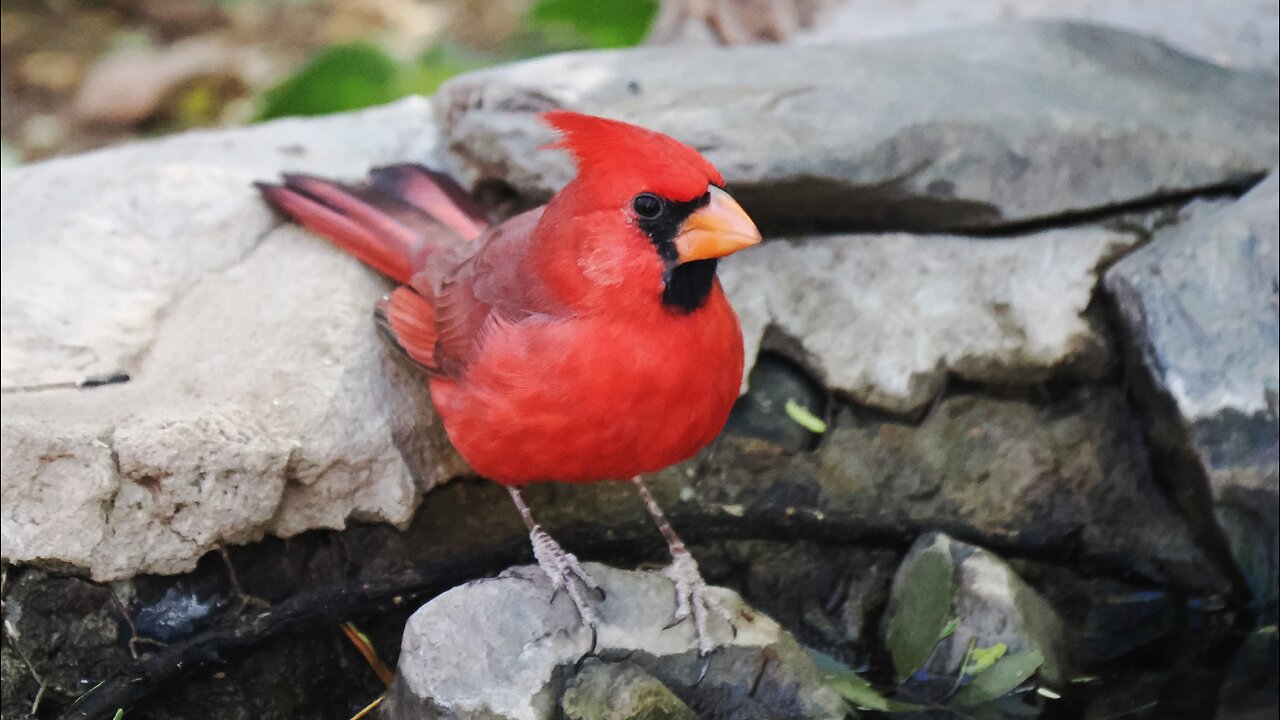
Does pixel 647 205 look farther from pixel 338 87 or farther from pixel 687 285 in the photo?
pixel 338 87

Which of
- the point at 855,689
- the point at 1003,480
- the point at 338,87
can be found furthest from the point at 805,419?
the point at 338,87

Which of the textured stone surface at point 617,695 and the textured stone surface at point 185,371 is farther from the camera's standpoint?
the textured stone surface at point 185,371

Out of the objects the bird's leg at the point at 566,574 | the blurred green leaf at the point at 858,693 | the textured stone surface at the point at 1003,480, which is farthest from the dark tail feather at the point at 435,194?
the blurred green leaf at the point at 858,693

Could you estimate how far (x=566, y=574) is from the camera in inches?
104

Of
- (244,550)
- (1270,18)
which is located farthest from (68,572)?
(1270,18)

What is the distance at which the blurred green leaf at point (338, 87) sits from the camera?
513cm

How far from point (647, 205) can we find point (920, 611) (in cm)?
113

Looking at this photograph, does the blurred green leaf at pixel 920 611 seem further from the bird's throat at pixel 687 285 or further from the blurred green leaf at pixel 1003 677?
the bird's throat at pixel 687 285

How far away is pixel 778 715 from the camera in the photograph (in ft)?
8.64

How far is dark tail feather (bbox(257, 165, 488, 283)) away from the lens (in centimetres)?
326

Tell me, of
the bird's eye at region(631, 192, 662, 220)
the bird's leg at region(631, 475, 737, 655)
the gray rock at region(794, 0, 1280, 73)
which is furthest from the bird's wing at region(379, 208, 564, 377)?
the gray rock at region(794, 0, 1280, 73)

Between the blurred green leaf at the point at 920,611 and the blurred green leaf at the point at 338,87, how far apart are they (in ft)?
9.79

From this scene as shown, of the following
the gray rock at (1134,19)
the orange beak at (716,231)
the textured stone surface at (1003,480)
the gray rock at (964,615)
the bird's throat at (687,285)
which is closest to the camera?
the orange beak at (716,231)

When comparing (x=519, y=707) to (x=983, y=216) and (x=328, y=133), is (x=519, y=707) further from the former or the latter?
(x=328, y=133)
